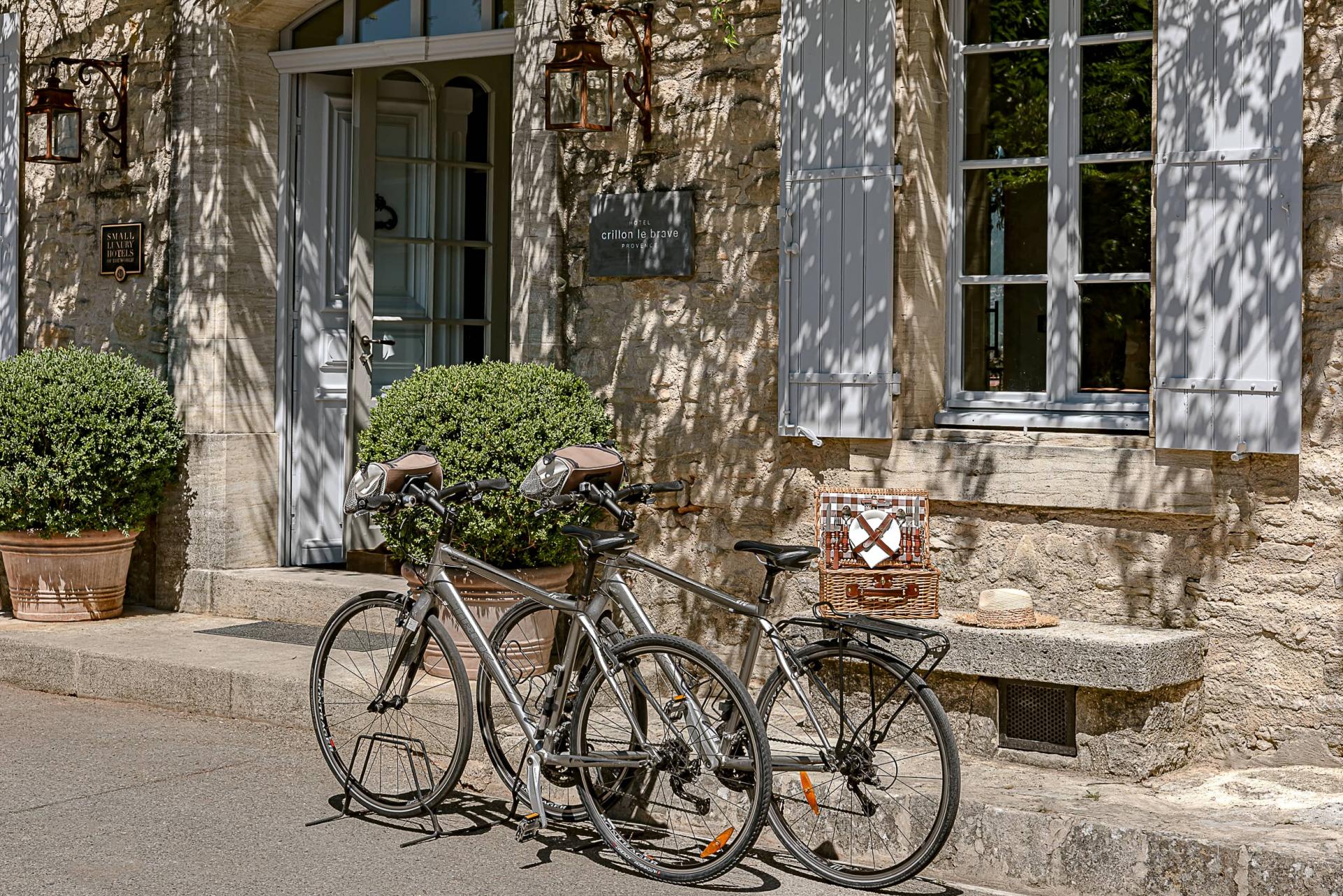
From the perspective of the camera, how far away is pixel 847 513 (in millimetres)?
5797

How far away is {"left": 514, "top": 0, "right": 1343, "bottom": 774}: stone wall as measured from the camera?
529 centimetres

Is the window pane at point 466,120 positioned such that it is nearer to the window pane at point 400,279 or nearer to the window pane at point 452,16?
the window pane at point 400,279

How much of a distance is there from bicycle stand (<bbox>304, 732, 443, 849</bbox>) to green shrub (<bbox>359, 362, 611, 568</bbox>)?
116 centimetres

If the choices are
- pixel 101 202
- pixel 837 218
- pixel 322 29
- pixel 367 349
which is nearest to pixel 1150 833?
pixel 837 218

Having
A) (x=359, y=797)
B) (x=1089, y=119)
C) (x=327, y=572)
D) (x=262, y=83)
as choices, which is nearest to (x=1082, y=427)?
(x=1089, y=119)

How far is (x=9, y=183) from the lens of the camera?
8.90 m

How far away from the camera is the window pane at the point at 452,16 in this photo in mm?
7746

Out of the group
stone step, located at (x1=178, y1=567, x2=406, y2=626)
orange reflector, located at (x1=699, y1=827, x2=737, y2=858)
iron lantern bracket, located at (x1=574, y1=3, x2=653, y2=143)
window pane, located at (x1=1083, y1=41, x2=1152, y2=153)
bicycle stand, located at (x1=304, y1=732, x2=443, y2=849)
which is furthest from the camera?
stone step, located at (x1=178, y1=567, x2=406, y2=626)

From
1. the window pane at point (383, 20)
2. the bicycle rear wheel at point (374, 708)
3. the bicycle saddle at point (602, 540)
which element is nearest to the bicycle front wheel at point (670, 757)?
the bicycle saddle at point (602, 540)

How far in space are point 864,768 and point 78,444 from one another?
4.62 m

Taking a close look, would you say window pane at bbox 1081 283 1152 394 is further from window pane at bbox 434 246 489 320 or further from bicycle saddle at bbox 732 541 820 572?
window pane at bbox 434 246 489 320

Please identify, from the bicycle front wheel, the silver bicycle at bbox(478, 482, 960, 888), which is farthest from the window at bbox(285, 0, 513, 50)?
the bicycle front wheel

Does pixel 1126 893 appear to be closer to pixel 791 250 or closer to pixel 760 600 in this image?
pixel 760 600

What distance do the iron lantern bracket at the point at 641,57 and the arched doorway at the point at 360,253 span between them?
1.84 metres
